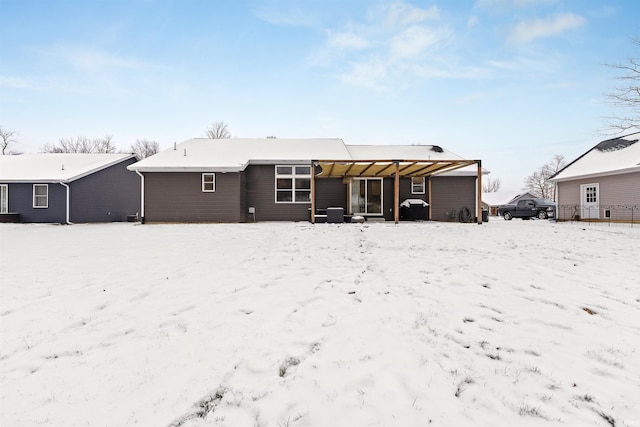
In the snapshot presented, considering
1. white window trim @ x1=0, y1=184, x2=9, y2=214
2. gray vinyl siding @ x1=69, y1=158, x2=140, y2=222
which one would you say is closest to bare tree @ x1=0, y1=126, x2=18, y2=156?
white window trim @ x1=0, y1=184, x2=9, y2=214

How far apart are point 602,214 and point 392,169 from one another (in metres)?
12.8

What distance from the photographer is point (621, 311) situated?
142 inches

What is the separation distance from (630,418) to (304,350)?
2418 millimetres

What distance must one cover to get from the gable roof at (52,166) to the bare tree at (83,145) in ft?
86.6

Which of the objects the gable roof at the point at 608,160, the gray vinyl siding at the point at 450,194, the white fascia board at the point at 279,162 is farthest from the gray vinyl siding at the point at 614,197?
the white fascia board at the point at 279,162

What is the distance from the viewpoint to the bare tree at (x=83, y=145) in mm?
43062

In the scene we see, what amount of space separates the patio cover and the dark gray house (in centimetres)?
5

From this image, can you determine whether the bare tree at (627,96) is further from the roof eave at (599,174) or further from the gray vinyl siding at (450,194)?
the gray vinyl siding at (450,194)

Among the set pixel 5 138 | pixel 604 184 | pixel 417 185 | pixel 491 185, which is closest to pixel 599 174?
pixel 604 184

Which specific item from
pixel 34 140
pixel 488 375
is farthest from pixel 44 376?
pixel 34 140

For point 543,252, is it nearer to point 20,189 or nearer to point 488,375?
point 488,375

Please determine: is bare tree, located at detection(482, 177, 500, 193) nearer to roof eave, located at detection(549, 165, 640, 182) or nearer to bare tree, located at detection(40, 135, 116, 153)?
roof eave, located at detection(549, 165, 640, 182)

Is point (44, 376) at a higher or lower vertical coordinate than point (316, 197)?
lower

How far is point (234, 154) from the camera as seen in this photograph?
49.5 feet
